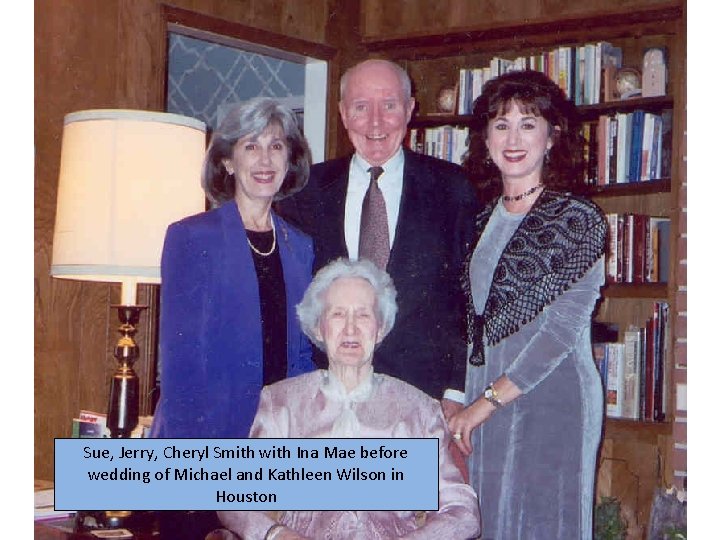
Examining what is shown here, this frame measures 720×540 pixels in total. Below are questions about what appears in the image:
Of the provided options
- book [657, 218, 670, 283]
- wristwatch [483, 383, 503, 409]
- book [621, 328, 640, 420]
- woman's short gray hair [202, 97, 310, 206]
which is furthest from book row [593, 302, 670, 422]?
woman's short gray hair [202, 97, 310, 206]

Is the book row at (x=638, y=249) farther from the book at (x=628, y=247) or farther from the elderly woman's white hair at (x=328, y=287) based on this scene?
the elderly woman's white hair at (x=328, y=287)

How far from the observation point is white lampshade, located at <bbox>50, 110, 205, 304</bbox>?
1.82 m

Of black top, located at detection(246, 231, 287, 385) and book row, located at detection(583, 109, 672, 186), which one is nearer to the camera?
black top, located at detection(246, 231, 287, 385)

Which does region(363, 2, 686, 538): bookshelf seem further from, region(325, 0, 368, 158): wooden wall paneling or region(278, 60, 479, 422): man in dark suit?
region(278, 60, 479, 422): man in dark suit

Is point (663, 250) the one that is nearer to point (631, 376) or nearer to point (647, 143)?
point (647, 143)

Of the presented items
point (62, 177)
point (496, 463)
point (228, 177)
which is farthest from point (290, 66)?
point (496, 463)

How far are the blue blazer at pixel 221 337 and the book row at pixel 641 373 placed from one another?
928 millimetres

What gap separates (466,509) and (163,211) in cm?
85

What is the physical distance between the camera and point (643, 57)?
270 cm

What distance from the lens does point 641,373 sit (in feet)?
7.47

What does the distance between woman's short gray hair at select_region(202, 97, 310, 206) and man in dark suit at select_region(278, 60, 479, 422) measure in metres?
0.03

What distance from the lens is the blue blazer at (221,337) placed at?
5.54 ft
